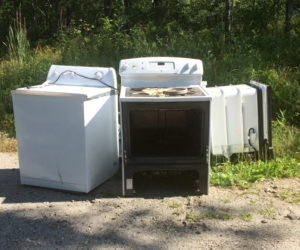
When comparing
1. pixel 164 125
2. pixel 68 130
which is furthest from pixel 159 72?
pixel 68 130

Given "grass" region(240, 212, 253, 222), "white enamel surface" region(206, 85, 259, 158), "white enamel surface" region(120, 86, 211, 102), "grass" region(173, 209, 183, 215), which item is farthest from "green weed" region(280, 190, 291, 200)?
"white enamel surface" region(120, 86, 211, 102)

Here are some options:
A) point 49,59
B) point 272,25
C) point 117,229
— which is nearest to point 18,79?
point 49,59

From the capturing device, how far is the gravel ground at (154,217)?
2.98 m

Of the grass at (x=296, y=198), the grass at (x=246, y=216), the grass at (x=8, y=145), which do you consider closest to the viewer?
the grass at (x=246, y=216)

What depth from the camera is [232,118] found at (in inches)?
172

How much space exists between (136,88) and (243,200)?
147 centimetres

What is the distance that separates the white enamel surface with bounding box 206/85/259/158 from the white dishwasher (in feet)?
3.45

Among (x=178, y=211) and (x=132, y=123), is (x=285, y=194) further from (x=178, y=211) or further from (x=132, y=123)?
(x=132, y=123)

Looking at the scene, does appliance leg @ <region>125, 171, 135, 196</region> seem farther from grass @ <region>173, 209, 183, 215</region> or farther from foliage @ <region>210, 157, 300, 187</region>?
foliage @ <region>210, 157, 300, 187</region>

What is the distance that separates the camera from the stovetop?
12.2 feet

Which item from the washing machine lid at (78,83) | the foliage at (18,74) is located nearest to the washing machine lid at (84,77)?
the washing machine lid at (78,83)

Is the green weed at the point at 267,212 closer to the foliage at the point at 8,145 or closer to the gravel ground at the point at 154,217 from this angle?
the gravel ground at the point at 154,217

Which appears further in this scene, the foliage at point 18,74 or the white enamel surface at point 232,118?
the foliage at point 18,74

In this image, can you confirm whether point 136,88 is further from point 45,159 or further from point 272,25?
point 272,25
